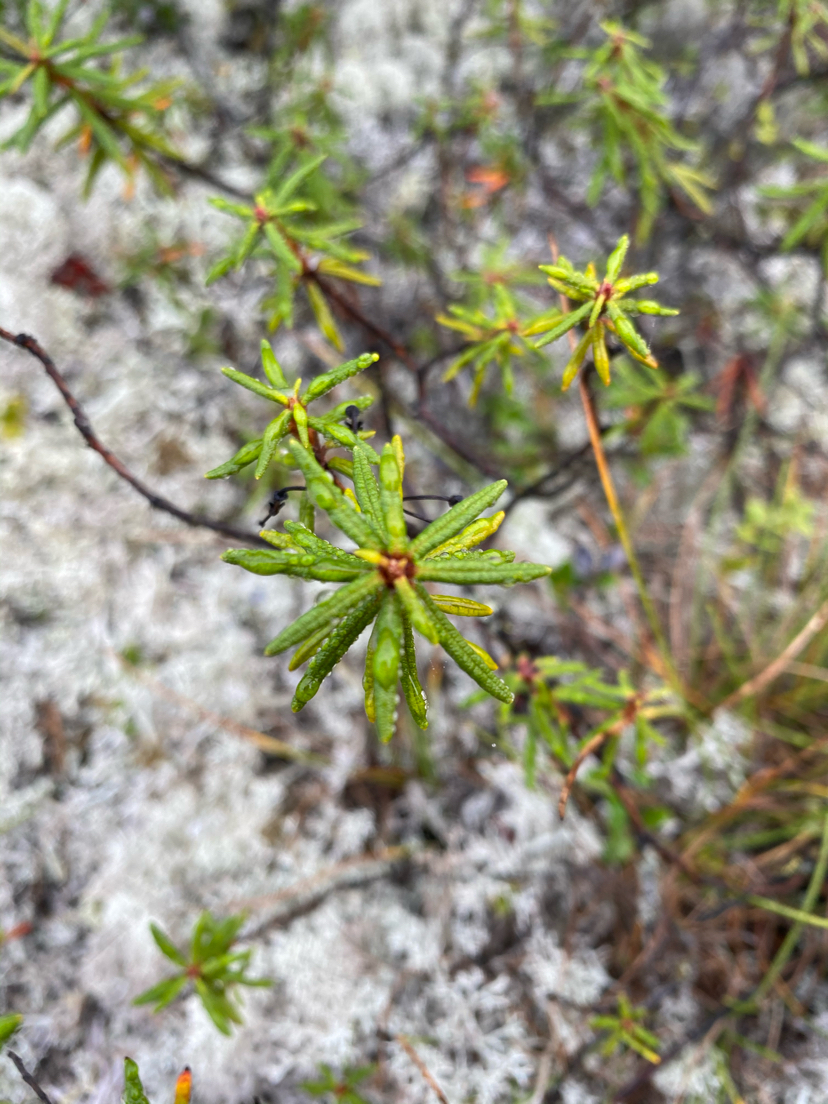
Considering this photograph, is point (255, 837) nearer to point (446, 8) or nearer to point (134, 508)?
point (134, 508)

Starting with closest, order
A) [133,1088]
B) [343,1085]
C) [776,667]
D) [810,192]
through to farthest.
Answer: [133,1088] < [343,1085] < [810,192] < [776,667]

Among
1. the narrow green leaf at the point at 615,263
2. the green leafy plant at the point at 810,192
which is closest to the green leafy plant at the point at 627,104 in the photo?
the green leafy plant at the point at 810,192

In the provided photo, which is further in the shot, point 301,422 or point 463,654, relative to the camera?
point 301,422

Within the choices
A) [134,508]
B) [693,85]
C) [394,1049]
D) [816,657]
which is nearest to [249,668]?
[134,508]

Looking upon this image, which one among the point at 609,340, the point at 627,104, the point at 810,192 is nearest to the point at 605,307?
the point at 609,340

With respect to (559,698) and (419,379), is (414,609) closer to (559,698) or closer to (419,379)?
(559,698)

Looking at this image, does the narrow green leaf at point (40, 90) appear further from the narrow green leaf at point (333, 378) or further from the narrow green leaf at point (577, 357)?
the narrow green leaf at point (577, 357)

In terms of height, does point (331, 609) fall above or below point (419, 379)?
above

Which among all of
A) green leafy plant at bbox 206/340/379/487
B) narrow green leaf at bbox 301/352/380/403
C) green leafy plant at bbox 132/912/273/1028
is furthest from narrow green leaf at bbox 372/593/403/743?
green leafy plant at bbox 132/912/273/1028
